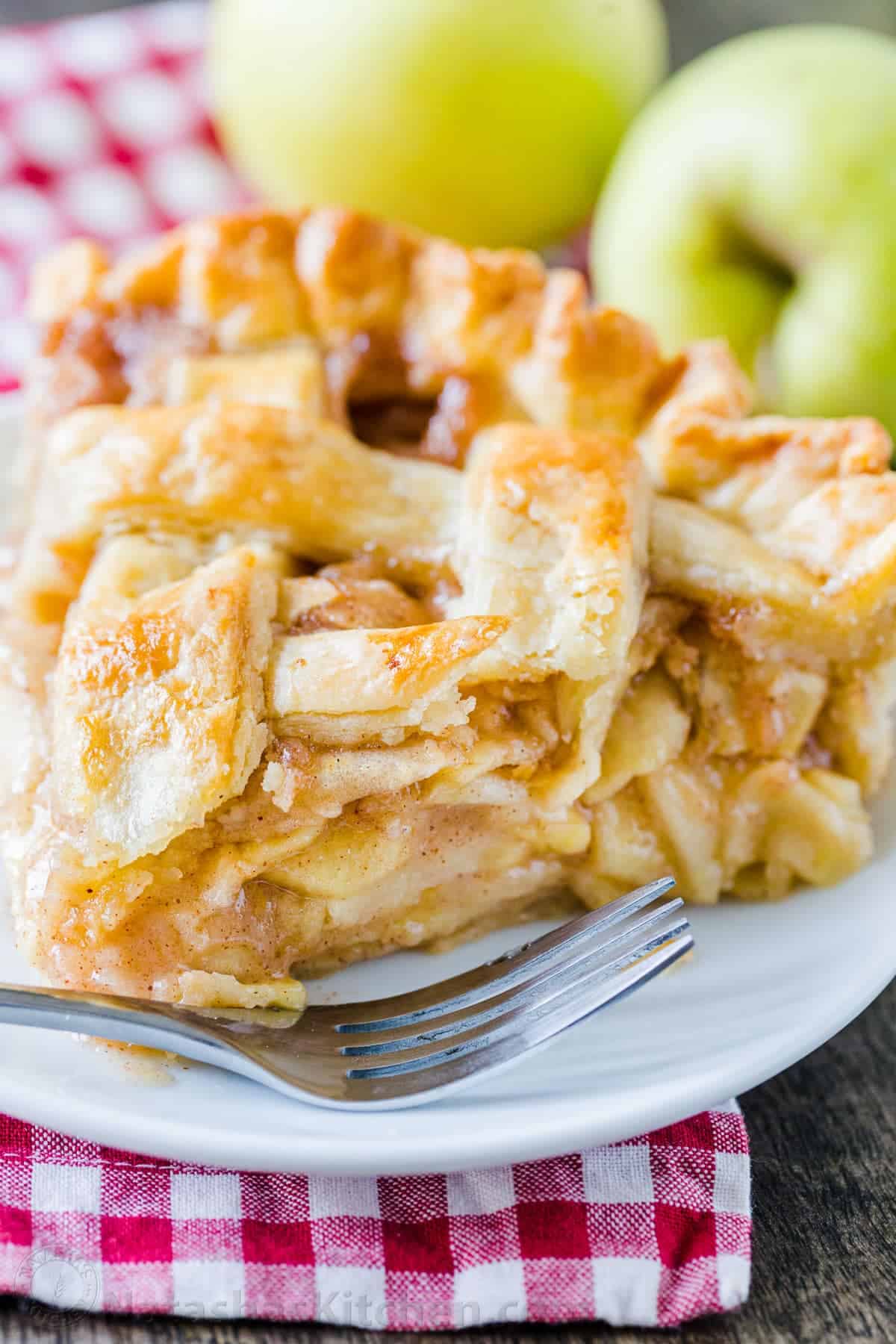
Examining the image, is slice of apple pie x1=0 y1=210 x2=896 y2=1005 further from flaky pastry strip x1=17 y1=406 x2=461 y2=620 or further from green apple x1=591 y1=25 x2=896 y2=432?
green apple x1=591 y1=25 x2=896 y2=432

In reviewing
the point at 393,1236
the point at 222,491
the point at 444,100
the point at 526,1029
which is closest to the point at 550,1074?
the point at 526,1029

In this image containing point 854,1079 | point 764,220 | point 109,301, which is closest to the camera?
point 854,1079

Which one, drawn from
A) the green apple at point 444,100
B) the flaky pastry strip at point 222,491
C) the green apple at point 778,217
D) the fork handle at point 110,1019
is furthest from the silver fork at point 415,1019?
the green apple at point 444,100

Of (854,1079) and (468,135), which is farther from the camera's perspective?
(468,135)

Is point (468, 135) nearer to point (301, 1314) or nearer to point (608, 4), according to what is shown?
point (608, 4)

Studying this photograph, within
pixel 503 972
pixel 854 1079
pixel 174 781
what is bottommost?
pixel 854 1079

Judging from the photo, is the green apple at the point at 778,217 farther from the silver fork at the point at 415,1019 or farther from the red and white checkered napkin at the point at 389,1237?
the red and white checkered napkin at the point at 389,1237

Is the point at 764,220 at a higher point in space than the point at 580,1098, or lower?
higher

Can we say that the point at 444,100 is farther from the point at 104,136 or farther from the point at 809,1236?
the point at 809,1236

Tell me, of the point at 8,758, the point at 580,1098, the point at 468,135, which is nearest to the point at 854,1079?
the point at 580,1098
